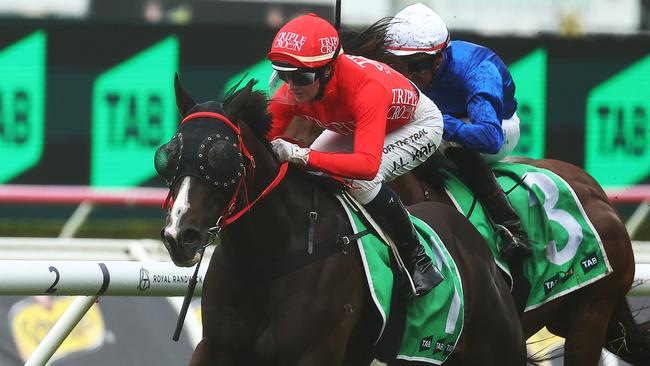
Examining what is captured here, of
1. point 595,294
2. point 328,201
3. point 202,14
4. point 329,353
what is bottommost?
point 202,14

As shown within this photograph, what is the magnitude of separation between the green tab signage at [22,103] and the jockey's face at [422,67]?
132 inches

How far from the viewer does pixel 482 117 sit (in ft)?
15.6

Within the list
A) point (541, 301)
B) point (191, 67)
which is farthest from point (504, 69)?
point (191, 67)

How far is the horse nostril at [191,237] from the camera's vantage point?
3424 mm

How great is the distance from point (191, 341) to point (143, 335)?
0.19m

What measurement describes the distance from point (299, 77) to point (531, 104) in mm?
4224

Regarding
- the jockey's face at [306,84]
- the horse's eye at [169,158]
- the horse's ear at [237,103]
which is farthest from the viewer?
the jockey's face at [306,84]

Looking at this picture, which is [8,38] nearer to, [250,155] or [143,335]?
[143,335]

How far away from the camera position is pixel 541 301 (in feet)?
16.4

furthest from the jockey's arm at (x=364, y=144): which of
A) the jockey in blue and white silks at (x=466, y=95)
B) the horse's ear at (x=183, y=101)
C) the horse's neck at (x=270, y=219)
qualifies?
the jockey in blue and white silks at (x=466, y=95)

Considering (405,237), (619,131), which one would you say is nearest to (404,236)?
(405,237)

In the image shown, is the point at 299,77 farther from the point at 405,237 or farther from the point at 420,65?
the point at 420,65

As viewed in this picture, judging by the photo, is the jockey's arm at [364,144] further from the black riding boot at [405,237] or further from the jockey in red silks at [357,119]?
the black riding boot at [405,237]

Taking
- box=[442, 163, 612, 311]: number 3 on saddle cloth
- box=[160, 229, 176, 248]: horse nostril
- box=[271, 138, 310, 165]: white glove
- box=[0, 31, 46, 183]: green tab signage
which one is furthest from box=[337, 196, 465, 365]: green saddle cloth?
box=[0, 31, 46, 183]: green tab signage
